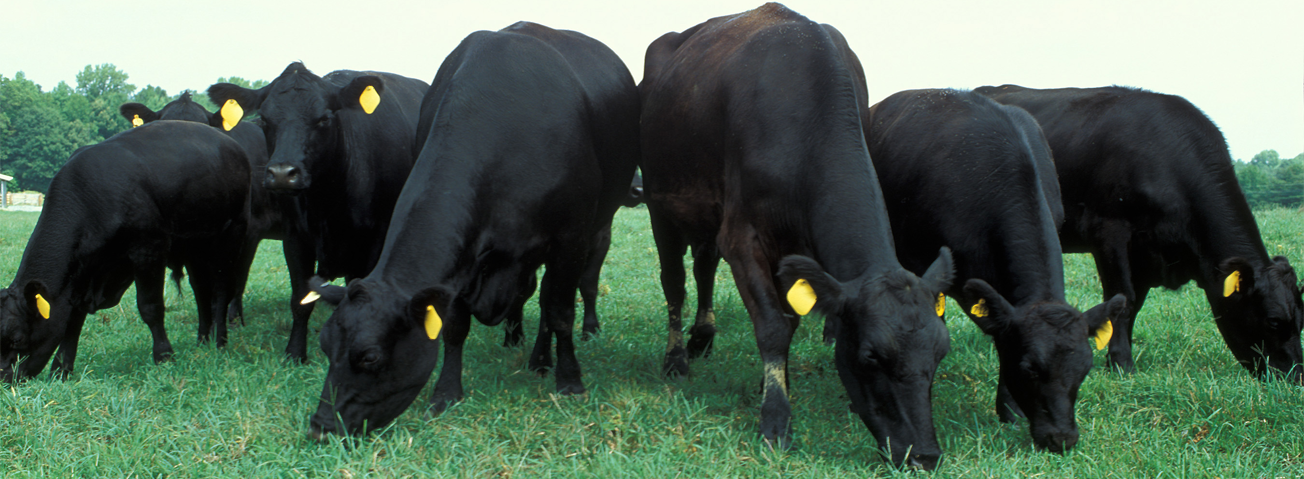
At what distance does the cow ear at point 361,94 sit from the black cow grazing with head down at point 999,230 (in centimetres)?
348

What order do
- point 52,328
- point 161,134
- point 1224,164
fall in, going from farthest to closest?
point 161,134
point 1224,164
point 52,328

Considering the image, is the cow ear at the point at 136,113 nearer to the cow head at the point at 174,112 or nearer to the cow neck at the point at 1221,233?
the cow head at the point at 174,112

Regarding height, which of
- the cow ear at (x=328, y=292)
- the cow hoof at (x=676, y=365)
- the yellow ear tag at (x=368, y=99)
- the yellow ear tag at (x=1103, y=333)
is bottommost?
the cow hoof at (x=676, y=365)

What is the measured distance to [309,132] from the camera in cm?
554

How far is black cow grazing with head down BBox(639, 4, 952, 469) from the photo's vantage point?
3631 millimetres

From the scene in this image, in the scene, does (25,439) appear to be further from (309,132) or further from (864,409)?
(864,409)

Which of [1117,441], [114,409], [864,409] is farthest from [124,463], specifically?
[1117,441]

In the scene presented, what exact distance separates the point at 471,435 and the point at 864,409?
1.91 metres

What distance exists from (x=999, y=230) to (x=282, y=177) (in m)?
4.30

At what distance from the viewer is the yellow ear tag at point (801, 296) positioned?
3.69 meters

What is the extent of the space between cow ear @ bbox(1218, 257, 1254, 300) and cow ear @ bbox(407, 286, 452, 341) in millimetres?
4916

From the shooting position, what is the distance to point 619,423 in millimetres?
4145

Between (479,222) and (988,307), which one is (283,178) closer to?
(479,222)

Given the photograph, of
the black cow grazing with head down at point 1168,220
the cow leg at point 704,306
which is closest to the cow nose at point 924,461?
the black cow grazing with head down at point 1168,220
